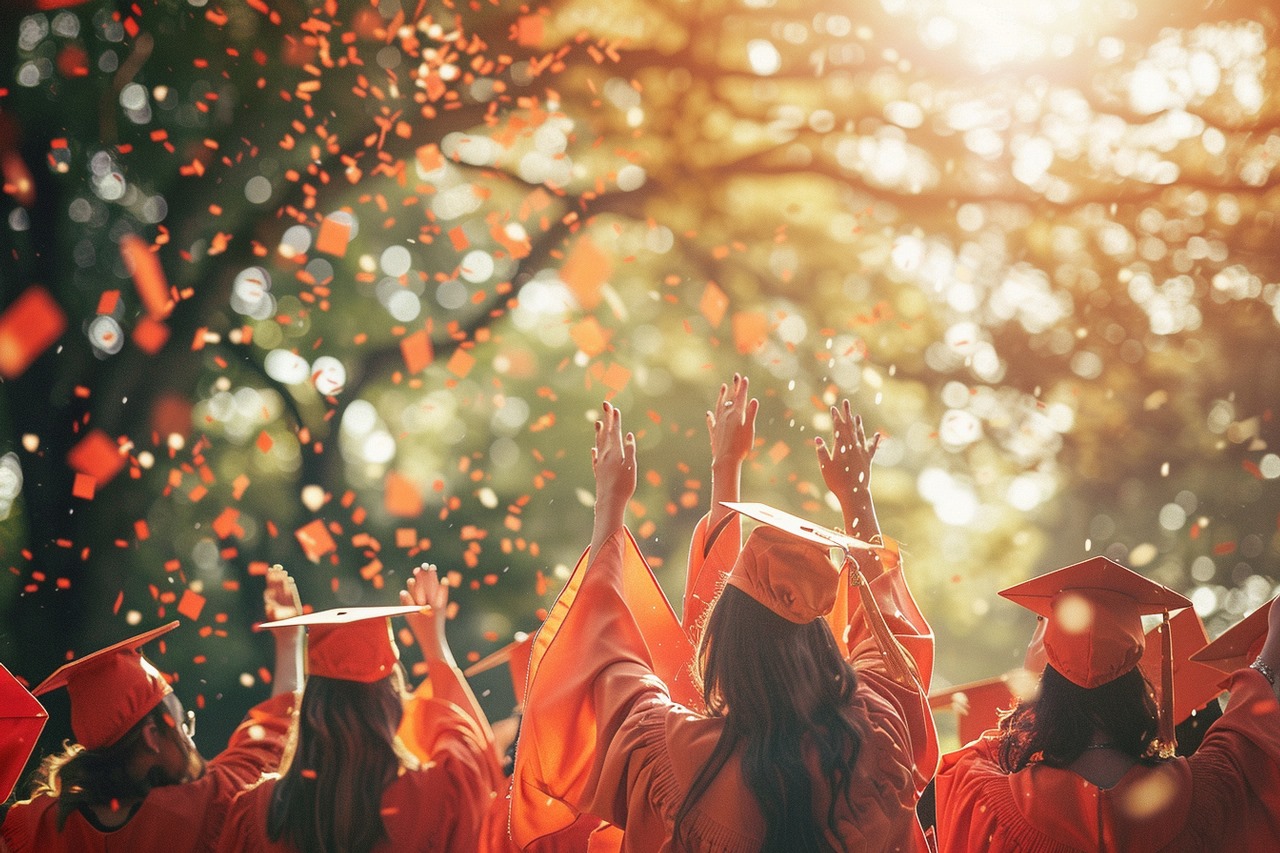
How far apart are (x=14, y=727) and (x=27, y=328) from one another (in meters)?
5.18

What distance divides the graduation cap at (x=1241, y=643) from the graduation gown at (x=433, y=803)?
2342 mm

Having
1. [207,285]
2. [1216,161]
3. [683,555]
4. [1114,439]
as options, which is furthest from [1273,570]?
[207,285]

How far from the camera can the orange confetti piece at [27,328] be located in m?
7.66

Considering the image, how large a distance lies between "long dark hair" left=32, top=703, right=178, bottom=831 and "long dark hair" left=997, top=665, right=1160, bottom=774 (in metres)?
2.76

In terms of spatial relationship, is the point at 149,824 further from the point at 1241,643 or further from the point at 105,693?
the point at 1241,643

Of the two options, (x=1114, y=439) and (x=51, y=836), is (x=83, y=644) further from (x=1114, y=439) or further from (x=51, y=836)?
(x=1114, y=439)

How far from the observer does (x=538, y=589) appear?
11812 millimetres

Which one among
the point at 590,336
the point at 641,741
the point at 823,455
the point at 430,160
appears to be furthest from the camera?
the point at 590,336

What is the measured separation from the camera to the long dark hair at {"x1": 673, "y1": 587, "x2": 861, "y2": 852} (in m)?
2.76

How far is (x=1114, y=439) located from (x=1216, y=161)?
3202 millimetres

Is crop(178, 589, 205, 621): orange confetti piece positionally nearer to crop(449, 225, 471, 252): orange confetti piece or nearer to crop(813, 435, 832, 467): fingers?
crop(449, 225, 471, 252): orange confetti piece

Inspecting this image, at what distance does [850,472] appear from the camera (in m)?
3.72

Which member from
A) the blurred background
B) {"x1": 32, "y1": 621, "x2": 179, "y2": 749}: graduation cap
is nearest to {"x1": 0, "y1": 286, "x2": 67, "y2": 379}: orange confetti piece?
the blurred background

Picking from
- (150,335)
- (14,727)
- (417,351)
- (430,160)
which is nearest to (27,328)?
(150,335)
